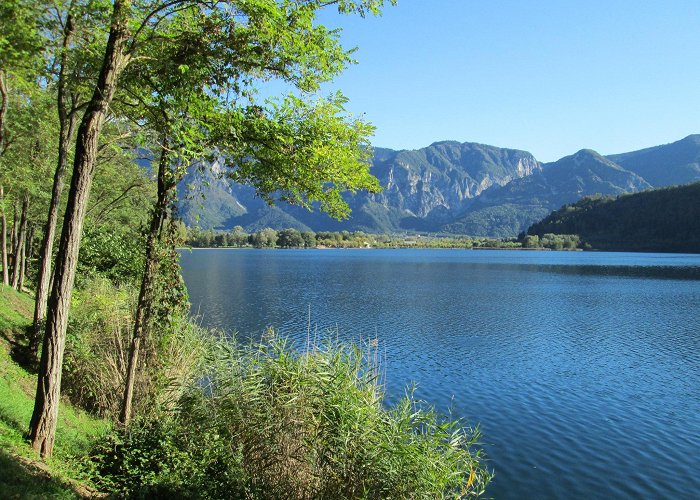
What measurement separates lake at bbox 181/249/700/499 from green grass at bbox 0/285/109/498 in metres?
7.39

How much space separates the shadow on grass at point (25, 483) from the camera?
6.68m

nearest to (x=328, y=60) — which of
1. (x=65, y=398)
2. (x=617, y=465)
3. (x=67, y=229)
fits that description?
(x=67, y=229)

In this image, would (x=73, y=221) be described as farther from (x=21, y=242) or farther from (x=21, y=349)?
(x=21, y=242)

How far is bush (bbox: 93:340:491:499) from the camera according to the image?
9523mm

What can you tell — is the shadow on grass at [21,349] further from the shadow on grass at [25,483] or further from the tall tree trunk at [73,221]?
the shadow on grass at [25,483]

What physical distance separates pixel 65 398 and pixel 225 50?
1024 cm

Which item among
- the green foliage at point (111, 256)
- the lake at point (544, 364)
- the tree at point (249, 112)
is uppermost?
the tree at point (249, 112)

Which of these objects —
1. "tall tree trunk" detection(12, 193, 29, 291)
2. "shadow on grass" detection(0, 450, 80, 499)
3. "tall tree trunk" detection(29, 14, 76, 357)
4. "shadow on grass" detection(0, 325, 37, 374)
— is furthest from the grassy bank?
"tall tree trunk" detection(12, 193, 29, 291)

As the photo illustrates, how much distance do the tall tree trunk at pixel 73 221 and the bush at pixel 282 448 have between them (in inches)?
88.5

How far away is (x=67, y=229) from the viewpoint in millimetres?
7762

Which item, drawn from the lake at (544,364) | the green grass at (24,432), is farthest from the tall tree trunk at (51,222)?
the lake at (544,364)

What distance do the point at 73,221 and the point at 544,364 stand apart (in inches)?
1024

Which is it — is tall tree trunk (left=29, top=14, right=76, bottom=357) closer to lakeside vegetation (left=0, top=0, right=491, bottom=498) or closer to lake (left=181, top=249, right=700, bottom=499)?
lakeside vegetation (left=0, top=0, right=491, bottom=498)

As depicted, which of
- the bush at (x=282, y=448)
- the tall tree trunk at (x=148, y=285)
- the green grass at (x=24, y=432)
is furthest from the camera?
the tall tree trunk at (x=148, y=285)
